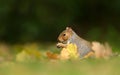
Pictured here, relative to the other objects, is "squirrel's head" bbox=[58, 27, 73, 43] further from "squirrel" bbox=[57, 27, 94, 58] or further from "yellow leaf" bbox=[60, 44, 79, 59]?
"yellow leaf" bbox=[60, 44, 79, 59]

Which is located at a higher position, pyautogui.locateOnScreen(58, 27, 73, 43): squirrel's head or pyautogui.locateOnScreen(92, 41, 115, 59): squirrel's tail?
pyautogui.locateOnScreen(58, 27, 73, 43): squirrel's head

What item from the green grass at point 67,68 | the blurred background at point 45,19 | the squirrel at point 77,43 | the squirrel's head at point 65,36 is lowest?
the green grass at point 67,68

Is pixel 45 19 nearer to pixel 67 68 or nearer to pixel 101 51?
pixel 101 51

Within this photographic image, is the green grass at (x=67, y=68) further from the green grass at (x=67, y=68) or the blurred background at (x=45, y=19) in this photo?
the blurred background at (x=45, y=19)

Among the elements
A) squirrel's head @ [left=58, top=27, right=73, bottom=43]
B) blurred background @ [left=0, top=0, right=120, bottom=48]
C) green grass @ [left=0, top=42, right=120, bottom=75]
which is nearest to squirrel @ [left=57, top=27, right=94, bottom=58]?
squirrel's head @ [left=58, top=27, right=73, bottom=43]

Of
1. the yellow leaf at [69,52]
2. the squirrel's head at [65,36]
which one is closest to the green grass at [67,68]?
the yellow leaf at [69,52]

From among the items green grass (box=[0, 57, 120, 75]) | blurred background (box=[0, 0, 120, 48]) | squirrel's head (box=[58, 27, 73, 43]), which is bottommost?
green grass (box=[0, 57, 120, 75])
